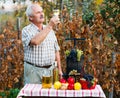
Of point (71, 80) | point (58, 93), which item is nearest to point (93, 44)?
point (71, 80)

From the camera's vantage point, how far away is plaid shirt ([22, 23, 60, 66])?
4648 millimetres

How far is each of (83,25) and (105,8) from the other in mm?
447

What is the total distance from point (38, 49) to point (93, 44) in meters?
2.02

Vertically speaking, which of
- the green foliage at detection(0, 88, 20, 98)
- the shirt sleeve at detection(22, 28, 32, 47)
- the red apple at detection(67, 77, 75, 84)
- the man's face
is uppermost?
the man's face

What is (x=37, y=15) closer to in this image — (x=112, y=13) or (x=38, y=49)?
(x=38, y=49)

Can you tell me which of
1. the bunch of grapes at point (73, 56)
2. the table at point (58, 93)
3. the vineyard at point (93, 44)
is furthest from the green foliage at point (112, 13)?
the table at point (58, 93)

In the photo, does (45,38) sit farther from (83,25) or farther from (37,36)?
(83,25)

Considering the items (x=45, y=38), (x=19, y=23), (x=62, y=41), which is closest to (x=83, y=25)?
(x=62, y=41)

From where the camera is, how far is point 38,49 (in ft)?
15.4

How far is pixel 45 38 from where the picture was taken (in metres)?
4.66

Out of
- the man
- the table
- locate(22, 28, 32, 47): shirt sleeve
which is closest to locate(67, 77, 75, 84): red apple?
the table

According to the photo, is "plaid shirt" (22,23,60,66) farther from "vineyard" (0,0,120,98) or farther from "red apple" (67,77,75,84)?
"vineyard" (0,0,120,98)

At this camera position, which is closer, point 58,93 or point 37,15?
point 58,93

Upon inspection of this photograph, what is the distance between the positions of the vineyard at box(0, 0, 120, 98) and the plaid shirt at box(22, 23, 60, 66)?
1719 millimetres
